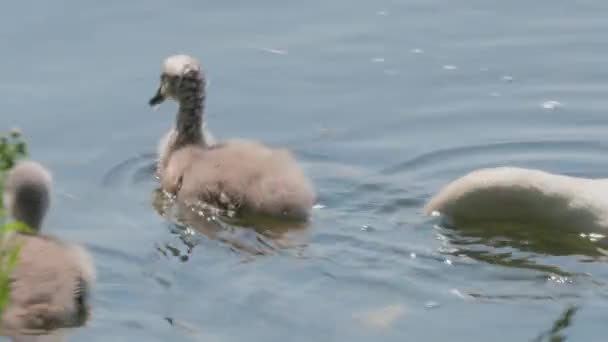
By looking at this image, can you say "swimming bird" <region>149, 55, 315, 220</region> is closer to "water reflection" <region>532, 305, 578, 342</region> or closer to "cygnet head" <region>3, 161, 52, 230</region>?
"cygnet head" <region>3, 161, 52, 230</region>

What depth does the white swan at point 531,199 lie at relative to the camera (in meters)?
6.99

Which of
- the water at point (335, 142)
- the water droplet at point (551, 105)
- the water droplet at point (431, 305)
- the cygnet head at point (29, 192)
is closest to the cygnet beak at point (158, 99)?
the water at point (335, 142)

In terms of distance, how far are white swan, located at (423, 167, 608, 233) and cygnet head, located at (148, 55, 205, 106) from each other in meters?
1.56

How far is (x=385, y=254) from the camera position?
6.84 metres

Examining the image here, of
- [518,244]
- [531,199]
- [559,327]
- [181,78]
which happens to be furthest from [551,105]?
[559,327]

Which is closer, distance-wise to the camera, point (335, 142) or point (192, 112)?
point (192, 112)

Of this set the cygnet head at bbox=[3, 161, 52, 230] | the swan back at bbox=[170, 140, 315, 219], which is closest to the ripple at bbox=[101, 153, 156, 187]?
the swan back at bbox=[170, 140, 315, 219]

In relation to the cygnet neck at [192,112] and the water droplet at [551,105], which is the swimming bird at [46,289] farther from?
the water droplet at [551,105]

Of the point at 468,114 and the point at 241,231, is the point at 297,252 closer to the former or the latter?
A: the point at 241,231

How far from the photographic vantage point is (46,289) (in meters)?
5.87

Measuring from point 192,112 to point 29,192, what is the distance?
5.66 ft

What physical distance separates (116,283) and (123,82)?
8.03 feet

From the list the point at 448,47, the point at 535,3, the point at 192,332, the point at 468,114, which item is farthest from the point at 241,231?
the point at 535,3

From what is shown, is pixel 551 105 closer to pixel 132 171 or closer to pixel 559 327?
pixel 132 171
